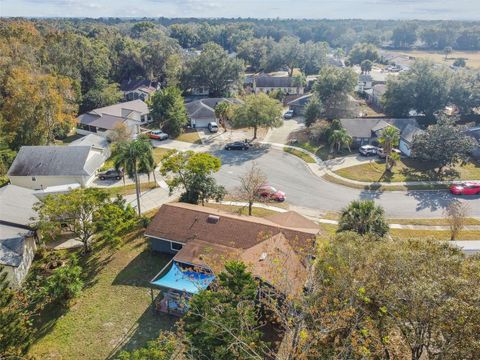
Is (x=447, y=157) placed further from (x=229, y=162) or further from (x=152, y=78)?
(x=152, y=78)

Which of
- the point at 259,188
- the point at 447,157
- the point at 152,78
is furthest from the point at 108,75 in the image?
the point at 447,157

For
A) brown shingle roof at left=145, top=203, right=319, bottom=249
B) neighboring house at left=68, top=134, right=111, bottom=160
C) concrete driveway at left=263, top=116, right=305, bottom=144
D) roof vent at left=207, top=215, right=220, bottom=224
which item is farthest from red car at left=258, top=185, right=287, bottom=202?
neighboring house at left=68, top=134, right=111, bottom=160

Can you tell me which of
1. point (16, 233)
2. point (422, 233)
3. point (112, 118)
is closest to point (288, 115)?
point (112, 118)

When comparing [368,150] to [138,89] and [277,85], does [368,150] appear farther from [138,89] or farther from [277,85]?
[138,89]

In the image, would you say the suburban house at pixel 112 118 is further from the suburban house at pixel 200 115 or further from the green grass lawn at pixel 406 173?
the green grass lawn at pixel 406 173

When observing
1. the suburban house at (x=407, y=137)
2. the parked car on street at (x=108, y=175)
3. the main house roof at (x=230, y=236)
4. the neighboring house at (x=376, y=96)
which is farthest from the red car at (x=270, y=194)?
the neighboring house at (x=376, y=96)

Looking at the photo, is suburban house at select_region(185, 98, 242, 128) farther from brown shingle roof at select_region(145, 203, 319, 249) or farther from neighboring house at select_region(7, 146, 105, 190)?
brown shingle roof at select_region(145, 203, 319, 249)
